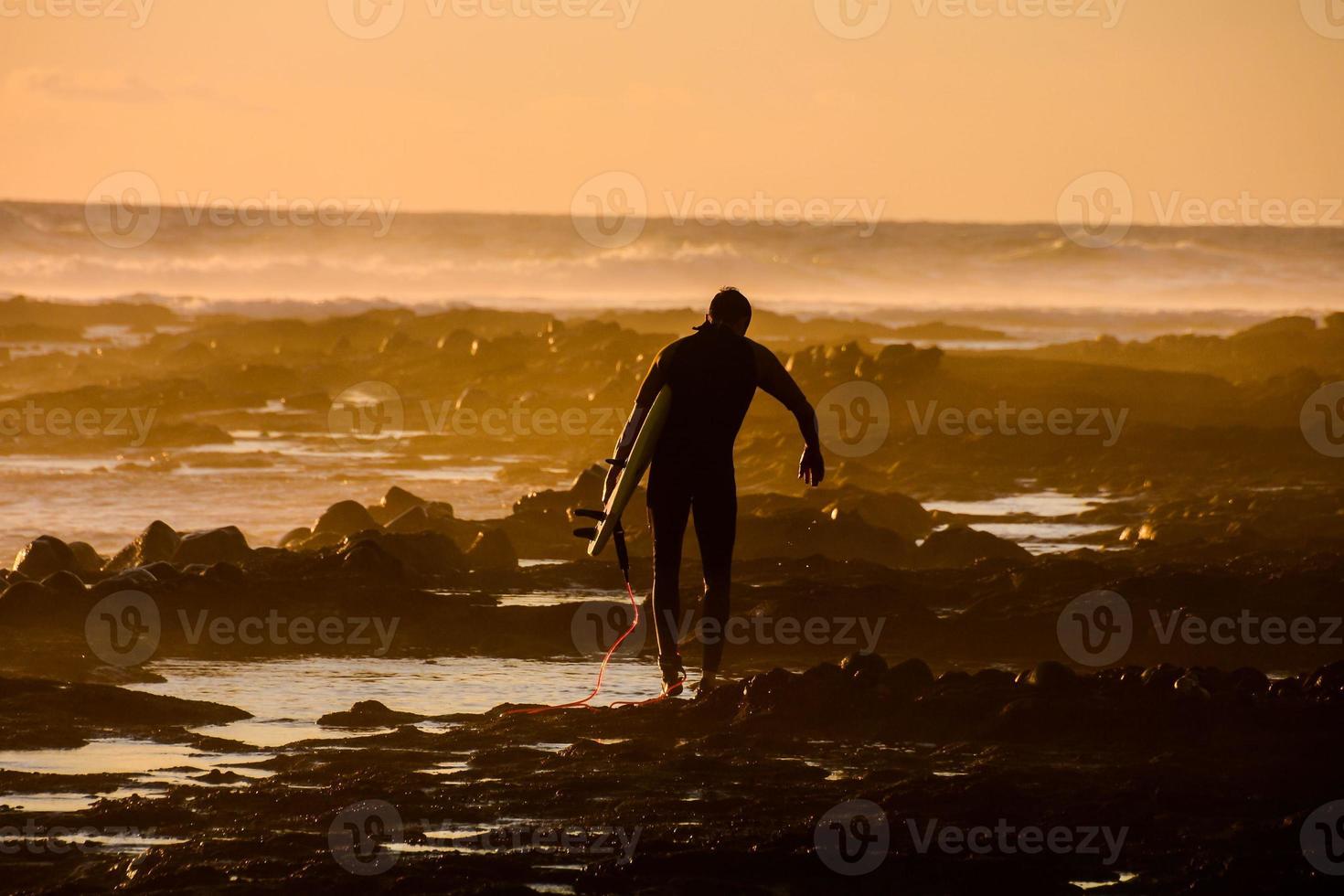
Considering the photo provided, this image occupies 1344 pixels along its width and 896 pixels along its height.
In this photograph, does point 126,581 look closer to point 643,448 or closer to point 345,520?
point 345,520

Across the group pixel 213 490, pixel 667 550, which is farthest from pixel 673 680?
pixel 213 490

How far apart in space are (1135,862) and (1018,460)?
14.7 meters

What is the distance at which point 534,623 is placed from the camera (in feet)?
36.9

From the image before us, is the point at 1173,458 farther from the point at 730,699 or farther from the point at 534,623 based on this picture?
the point at 730,699

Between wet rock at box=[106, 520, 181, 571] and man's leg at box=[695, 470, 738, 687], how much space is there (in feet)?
17.7

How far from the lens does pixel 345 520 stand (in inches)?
601

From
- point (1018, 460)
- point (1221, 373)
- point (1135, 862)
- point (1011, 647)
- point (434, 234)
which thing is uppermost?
point (434, 234)

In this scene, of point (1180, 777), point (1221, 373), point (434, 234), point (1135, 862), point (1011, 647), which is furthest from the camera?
point (434, 234)

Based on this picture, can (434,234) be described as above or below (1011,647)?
above

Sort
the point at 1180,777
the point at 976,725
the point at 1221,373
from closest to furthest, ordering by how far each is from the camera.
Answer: the point at 1180,777
the point at 976,725
the point at 1221,373

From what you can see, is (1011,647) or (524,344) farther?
(524,344)

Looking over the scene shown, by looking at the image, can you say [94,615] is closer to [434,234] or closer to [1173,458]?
[1173,458]

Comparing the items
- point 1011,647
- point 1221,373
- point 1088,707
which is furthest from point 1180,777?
point 1221,373

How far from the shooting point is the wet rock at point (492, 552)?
44.6 ft
